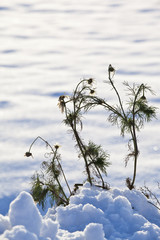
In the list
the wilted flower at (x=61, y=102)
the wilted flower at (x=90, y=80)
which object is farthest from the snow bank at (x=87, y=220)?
the wilted flower at (x=90, y=80)

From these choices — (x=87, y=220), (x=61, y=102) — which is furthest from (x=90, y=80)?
(x=87, y=220)

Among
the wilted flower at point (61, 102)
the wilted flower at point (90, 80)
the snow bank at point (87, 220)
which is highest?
the wilted flower at point (90, 80)

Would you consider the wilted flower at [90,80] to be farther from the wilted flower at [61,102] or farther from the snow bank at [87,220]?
the snow bank at [87,220]

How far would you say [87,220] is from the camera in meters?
11.3

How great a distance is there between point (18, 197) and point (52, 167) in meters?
5.81

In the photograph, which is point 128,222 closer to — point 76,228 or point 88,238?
point 76,228

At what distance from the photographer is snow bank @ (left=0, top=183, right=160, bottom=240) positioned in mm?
9320

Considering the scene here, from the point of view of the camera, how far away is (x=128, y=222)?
38.1 feet

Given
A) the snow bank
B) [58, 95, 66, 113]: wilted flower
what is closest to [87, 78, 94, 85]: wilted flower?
[58, 95, 66, 113]: wilted flower

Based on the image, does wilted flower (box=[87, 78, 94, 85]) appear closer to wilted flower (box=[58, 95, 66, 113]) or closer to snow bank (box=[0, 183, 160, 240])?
wilted flower (box=[58, 95, 66, 113])

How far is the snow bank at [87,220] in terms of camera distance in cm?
932

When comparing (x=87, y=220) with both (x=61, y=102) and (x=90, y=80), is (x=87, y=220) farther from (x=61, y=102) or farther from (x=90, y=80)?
(x=90, y=80)

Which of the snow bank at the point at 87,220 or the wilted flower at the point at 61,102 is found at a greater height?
the wilted flower at the point at 61,102

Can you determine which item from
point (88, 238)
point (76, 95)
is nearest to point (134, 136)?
point (76, 95)
